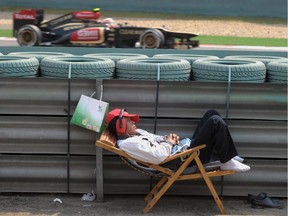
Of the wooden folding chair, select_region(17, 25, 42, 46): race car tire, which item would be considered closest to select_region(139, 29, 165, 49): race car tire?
select_region(17, 25, 42, 46): race car tire

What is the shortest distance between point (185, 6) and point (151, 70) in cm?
3432

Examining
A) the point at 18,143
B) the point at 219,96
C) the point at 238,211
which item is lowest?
the point at 238,211

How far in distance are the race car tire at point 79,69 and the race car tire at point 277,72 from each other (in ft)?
4.86

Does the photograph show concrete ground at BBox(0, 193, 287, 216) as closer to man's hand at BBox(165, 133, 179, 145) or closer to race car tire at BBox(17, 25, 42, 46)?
man's hand at BBox(165, 133, 179, 145)

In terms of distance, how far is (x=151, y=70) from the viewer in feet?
14.9

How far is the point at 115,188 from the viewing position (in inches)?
179

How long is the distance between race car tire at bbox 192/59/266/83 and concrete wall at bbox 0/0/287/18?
3336 centimetres

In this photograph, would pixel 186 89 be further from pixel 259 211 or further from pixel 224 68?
pixel 259 211

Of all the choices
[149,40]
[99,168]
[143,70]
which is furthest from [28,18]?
[99,168]

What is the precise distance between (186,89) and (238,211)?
114 cm

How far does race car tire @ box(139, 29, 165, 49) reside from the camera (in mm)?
15414

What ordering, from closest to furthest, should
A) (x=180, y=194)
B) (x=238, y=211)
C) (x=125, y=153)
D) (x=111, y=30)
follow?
1. (x=125, y=153)
2. (x=238, y=211)
3. (x=180, y=194)
4. (x=111, y=30)

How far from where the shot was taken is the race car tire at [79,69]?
178 inches

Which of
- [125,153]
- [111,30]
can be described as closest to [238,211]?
[125,153]
